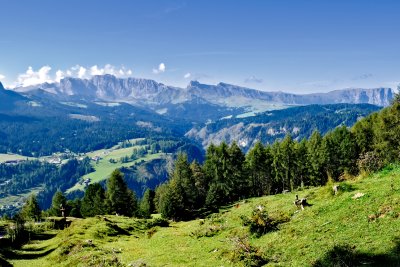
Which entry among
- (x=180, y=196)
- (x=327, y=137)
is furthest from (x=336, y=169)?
(x=180, y=196)

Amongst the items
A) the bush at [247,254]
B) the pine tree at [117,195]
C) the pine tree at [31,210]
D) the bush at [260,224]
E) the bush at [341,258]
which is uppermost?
the bush at [341,258]

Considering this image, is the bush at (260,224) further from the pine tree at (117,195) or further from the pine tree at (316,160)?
the pine tree at (316,160)

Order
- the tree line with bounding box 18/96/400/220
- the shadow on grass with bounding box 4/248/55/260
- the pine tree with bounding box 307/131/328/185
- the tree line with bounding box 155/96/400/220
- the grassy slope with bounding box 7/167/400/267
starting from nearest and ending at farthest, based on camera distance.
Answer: the grassy slope with bounding box 7/167/400/267
the shadow on grass with bounding box 4/248/55/260
the tree line with bounding box 155/96/400/220
the tree line with bounding box 18/96/400/220
the pine tree with bounding box 307/131/328/185

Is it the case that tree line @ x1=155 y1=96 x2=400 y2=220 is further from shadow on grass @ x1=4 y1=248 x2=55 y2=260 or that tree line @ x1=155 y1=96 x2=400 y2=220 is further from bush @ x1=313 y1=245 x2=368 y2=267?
bush @ x1=313 y1=245 x2=368 y2=267

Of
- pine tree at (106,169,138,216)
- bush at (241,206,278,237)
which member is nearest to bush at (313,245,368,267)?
bush at (241,206,278,237)

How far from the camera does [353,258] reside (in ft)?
60.4

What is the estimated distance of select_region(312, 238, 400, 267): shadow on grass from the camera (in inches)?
683

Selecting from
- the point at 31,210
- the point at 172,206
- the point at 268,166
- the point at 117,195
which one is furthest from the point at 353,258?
the point at 31,210

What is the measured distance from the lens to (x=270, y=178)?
106812 millimetres

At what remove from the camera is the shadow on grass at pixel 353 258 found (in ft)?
57.0

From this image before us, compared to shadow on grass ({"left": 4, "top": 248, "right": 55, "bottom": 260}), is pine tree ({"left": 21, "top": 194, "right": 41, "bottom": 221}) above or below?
below

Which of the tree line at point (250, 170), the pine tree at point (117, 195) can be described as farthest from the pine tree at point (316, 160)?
the pine tree at point (117, 195)

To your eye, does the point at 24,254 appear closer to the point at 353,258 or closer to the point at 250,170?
the point at 353,258

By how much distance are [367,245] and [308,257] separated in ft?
10.8
